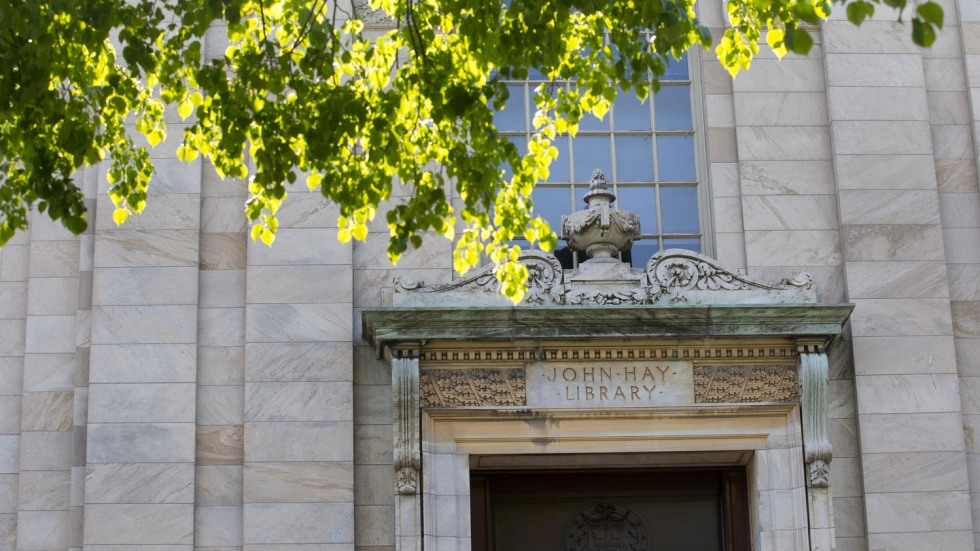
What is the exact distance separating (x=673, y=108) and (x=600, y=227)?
206 centimetres

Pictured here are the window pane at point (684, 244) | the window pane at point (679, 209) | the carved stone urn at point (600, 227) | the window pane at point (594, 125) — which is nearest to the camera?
the carved stone urn at point (600, 227)

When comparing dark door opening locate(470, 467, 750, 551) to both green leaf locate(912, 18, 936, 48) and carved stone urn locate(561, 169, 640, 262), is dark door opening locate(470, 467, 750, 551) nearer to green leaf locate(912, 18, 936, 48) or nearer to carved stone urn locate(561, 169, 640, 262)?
carved stone urn locate(561, 169, 640, 262)

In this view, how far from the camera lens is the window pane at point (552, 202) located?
16391mm

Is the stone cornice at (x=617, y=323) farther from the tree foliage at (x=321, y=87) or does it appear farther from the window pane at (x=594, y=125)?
the window pane at (x=594, y=125)

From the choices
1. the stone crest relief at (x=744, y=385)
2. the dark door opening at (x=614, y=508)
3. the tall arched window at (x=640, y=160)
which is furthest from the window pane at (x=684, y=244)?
the dark door opening at (x=614, y=508)

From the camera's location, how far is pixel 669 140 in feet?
54.8

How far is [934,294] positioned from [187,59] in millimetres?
7288

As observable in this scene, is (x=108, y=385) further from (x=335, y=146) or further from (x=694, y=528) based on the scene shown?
(x=694, y=528)

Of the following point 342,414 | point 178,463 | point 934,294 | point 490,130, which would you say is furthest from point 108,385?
point 934,294

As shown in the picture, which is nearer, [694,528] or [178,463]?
[178,463]

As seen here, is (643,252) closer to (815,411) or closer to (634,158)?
(634,158)

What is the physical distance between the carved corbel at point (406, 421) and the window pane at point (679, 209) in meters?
3.11

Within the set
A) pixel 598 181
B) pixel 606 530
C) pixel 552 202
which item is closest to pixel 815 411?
pixel 606 530

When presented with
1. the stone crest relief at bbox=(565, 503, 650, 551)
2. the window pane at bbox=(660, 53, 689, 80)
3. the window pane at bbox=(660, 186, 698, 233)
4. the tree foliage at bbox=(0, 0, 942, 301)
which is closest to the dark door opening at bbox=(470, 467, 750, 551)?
the stone crest relief at bbox=(565, 503, 650, 551)
